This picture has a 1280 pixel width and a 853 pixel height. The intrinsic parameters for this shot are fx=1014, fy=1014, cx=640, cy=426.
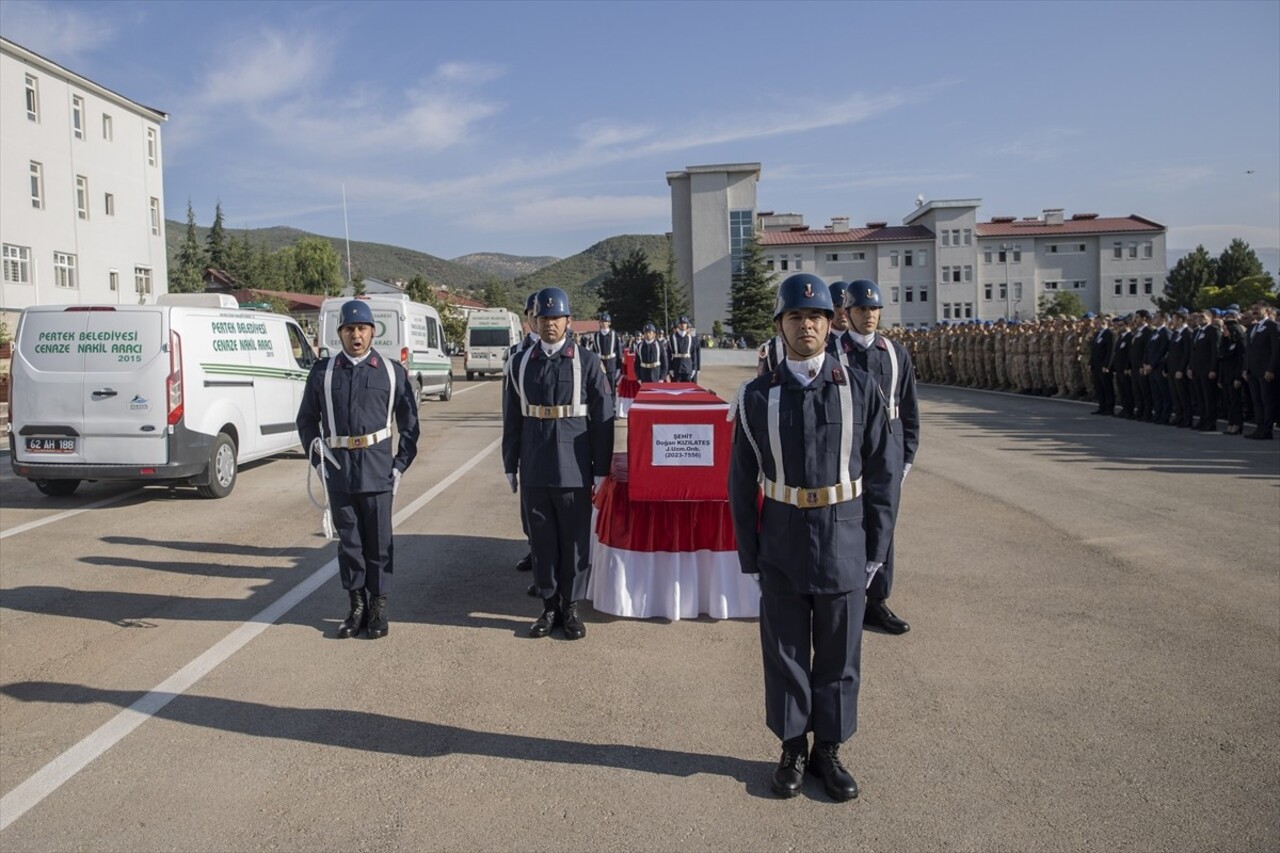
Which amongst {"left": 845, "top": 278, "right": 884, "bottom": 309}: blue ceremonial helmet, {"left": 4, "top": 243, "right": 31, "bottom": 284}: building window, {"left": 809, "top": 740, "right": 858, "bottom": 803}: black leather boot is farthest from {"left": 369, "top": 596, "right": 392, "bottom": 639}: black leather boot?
{"left": 4, "top": 243, "right": 31, "bottom": 284}: building window

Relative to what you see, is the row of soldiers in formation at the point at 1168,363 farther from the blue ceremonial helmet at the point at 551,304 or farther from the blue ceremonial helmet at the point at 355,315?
the blue ceremonial helmet at the point at 355,315

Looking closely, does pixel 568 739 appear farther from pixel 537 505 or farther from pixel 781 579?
pixel 537 505

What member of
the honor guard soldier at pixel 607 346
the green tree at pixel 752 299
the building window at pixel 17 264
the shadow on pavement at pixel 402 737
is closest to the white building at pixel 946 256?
the green tree at pixel 752 299

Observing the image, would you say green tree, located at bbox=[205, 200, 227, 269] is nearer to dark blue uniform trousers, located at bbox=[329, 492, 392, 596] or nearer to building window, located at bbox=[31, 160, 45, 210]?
building window, located at bbox=[31, 160, 45, 210]

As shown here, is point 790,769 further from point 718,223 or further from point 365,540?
point 718,223

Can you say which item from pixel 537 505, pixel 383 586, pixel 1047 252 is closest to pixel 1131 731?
pixel 537 505

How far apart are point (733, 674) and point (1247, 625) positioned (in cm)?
318

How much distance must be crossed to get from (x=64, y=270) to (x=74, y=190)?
3.31 meters

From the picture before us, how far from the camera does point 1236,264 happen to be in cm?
9006

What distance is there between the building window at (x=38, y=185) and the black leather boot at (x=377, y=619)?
134 ft

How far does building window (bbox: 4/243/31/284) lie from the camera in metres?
37.7

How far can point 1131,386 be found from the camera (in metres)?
20.0

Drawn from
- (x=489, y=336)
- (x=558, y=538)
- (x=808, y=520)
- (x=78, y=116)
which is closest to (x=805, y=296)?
(x=808, y=520)

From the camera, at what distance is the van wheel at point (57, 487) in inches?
472
